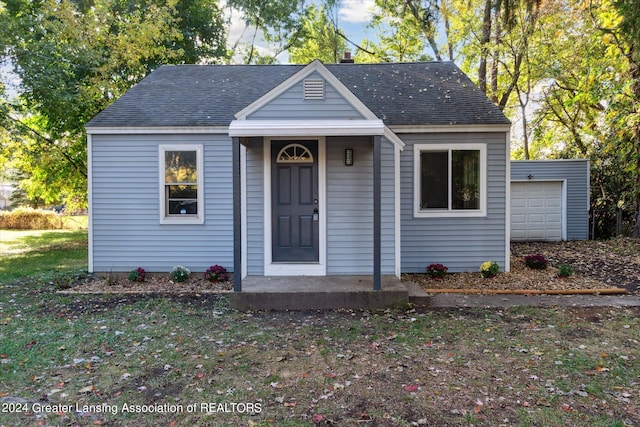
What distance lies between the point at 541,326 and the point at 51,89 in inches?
455

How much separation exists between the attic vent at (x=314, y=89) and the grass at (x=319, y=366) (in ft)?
10.8

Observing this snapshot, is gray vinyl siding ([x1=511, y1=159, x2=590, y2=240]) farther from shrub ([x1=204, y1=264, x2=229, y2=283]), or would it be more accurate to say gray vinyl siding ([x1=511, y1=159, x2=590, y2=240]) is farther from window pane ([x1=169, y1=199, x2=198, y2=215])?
window pane ([x1=169, y1=199, x2=198, y2=215])

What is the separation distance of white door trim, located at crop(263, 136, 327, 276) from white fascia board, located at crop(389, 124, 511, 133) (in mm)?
2016

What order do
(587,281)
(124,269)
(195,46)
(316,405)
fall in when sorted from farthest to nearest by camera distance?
1. (195,46)
2. (124,269)
3. (587,281)
4. (316,405)

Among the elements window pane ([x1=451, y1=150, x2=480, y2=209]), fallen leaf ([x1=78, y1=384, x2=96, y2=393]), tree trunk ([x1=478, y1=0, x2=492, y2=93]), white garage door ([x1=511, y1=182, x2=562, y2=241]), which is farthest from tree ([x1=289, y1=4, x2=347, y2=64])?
fallen leaf ([x1=78, y1=384, x2=96, y2=393])

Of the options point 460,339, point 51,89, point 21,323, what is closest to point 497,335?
point 460,339

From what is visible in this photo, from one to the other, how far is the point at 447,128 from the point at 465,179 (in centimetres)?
106

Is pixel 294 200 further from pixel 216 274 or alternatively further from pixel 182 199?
pixel 182 199

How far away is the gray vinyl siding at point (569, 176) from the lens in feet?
41.0

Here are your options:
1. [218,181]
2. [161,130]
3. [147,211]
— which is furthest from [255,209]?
[161,130]

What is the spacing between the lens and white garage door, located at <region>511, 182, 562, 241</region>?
496 inches

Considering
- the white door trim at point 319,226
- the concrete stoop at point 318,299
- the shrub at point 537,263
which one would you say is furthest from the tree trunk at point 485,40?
the concrete stoop at point 318,299

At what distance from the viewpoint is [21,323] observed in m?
5.06

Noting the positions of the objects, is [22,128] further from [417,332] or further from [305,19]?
[305,19]
